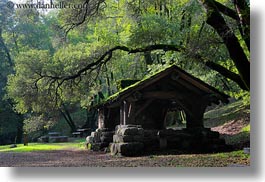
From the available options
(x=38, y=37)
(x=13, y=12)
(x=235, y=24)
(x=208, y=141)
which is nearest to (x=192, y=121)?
(x=208, y=141)

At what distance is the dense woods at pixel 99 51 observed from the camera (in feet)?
18.5

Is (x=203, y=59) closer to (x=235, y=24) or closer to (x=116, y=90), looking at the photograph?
(x=235, y=24)

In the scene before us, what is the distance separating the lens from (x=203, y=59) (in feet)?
19.7

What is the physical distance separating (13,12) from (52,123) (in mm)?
1658

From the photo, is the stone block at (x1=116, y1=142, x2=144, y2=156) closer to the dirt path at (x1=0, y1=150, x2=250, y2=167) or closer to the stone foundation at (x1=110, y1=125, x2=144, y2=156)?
the stone foundation at (x1=110, y1=125, x2=144, y2=156)

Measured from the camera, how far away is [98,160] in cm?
583

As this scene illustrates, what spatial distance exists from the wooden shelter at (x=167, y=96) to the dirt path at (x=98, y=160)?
122 cm

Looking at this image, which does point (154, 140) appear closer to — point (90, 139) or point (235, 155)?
point (90, 139)

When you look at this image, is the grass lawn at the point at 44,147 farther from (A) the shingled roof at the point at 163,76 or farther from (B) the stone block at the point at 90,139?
(A) the shingled roof at the point at 163,76

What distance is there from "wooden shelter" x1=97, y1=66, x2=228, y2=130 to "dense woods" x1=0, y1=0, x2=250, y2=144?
0.63 feet

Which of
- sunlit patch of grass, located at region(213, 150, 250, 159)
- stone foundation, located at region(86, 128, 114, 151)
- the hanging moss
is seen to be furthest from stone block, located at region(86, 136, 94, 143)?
sunlit patch of grass, located at region(213, 150, 250, 159)

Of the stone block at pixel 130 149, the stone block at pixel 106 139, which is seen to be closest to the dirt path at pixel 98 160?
the stone block at pixel 130 149

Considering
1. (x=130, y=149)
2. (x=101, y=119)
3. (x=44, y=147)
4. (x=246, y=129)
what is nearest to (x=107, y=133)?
(x=101, y=119)

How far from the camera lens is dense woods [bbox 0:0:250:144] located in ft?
18.5
